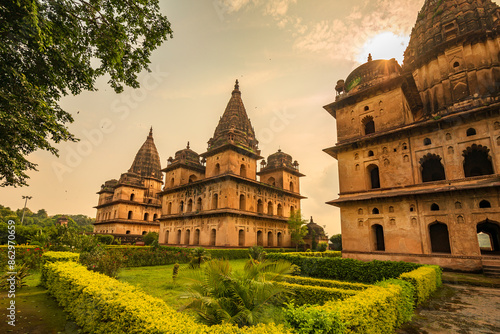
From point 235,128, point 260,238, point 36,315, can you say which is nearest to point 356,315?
point 36,315

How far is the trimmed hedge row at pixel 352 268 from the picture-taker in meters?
11.3

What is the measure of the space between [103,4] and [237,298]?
9369 mm

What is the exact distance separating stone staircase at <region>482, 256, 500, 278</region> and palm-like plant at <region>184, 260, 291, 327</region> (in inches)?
553

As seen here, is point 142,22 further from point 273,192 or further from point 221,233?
point 273,192

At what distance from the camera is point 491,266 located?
12.6m

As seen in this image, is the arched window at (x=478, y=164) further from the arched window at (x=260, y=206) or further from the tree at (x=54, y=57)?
the tree at (x=54, y=57)

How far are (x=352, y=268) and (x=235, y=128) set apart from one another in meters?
22.5

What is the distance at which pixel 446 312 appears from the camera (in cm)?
707

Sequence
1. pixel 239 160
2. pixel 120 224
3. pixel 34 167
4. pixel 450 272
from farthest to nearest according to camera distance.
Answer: pixel 120 224 < pixel 239 160 < pixel 450 272 < pixel 34 167

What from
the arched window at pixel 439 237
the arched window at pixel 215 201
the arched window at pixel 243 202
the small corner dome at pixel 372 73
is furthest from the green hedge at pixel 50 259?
the arched window at pixel 439 237

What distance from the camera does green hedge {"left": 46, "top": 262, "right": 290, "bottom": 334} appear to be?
134 inches

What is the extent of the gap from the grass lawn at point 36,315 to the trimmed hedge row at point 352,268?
38.1 ft

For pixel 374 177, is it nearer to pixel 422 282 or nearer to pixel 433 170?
pixel 433 170

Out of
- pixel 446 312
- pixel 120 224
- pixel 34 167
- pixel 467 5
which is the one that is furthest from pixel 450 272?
pixel 120 224
